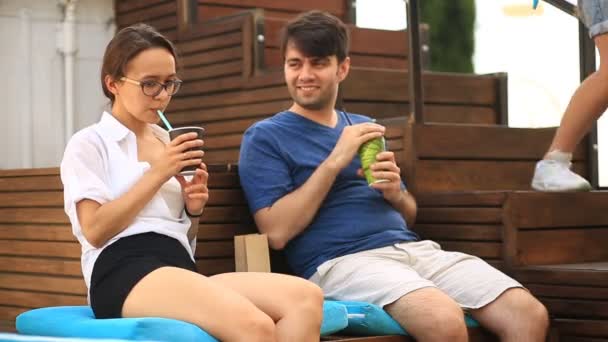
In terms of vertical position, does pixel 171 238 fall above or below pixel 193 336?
above

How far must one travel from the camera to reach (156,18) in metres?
5.76

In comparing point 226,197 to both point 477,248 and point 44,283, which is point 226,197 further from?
point 477,248

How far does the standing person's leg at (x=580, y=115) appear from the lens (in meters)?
4.07

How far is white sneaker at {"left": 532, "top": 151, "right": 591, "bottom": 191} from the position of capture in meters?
4.13

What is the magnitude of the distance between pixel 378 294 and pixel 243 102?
1.75 metres

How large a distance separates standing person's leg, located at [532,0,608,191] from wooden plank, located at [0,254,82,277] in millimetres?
1594

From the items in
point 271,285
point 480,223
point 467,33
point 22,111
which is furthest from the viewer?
point 467,33

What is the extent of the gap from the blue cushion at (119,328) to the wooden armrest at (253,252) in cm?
58

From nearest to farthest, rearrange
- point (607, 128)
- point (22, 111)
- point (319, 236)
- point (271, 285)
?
point (271, 285) → point (319, 236) → point (607, 128) → point (22, 111)

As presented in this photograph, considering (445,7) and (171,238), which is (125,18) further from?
(171,238)

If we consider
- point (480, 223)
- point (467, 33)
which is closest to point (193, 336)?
point (480, 223)

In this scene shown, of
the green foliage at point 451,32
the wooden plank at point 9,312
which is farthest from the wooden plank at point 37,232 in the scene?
the green foliage at point 451,32

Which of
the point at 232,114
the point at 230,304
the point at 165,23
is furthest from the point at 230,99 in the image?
the point at 230,304

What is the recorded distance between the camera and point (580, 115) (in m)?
4.12
